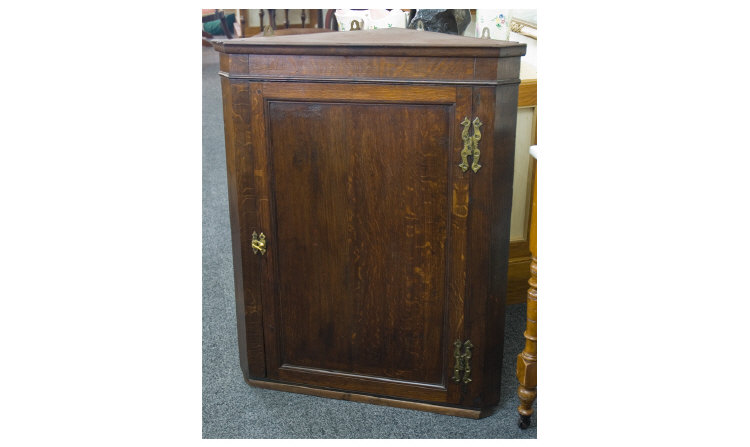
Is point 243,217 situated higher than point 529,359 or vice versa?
point 243,217

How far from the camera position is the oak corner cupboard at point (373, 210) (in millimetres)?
1524

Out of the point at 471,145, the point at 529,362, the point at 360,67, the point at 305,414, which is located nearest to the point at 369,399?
the point at 305,414

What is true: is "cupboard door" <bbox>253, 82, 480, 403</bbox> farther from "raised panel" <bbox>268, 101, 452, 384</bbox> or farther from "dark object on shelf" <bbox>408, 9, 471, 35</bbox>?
"dark object on shelf" <bbox>408, 9, 471, 35</bbox>

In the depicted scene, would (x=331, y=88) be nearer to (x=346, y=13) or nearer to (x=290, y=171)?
(x=290, y=171)

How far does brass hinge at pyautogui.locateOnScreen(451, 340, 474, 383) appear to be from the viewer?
1753 millimetres

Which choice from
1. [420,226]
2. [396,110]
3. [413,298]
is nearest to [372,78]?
[396,110]

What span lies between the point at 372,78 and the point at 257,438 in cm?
97

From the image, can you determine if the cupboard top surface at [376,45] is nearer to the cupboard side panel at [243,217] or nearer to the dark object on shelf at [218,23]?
the cupboard side panel at [243,217]

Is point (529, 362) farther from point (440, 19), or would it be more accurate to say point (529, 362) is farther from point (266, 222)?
point (440, 19)

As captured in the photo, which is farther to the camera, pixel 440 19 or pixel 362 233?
pixel 440 19

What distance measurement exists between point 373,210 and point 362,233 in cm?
7

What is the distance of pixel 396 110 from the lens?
1555 millimetres

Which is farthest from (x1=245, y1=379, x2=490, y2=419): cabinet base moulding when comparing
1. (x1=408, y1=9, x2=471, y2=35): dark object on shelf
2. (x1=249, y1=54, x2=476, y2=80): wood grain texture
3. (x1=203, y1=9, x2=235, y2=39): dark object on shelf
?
(x1=203, y1=9, x2=235, y2=39): dark object on shelf

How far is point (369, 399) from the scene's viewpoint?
187 centimetres
